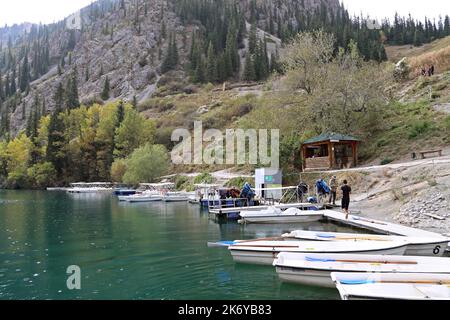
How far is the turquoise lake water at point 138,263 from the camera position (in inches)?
463

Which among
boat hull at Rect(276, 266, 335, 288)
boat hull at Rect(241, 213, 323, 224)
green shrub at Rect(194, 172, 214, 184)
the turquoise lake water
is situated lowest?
the turquoise lake water

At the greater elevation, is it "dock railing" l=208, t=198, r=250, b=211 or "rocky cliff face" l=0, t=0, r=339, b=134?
"rocky cliff face" l=0, t=0, r=339, b=134

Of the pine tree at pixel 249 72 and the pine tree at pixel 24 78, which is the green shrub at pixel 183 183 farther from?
the pine tree at pixel 24 78

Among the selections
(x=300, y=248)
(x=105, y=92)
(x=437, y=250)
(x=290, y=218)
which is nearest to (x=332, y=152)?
(x=290, y=218)

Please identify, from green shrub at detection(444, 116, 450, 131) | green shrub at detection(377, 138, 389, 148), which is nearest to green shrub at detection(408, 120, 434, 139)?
green shrub at detection(444, 116, 450, 131)

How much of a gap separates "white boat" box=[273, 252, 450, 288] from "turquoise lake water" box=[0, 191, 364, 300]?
32cm

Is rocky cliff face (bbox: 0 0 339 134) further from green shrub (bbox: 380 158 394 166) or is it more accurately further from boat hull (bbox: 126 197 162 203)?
green shrub (bbox: 380 158 394 166)

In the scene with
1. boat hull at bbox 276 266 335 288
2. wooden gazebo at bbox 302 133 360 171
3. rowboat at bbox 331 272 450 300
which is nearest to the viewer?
rowboat at bbox 331 272 450 300

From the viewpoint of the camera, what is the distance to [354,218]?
2141cm

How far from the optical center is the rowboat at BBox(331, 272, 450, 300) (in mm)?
8406

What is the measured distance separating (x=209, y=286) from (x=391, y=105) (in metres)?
38.3

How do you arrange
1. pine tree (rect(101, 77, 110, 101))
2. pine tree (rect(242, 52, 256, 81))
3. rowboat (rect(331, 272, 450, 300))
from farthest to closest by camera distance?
1. pine tree (rect(101, 77, 110, 101))
2. pine tree (rect(242, 52, 256, 81))
3. rowboat (rect(331, 272, 450, 300))

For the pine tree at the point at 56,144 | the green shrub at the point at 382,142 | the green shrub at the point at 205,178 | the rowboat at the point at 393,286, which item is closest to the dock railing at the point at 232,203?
the green shrub at the point at 382,142
